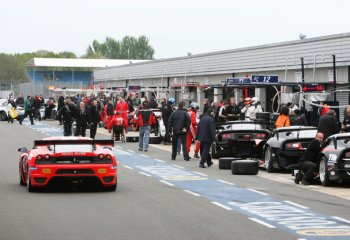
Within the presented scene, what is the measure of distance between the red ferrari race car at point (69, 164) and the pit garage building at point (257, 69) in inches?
511

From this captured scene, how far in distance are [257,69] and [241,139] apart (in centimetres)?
2039

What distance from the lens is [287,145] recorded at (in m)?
22.2

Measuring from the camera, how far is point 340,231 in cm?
1205

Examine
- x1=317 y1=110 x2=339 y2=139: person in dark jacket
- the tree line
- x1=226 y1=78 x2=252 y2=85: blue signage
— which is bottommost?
x1=317 y1=110 x2=339 y2=139: person in dark jacket

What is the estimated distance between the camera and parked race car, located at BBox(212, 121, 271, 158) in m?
25.3

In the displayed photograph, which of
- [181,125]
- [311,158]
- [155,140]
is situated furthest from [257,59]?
[311,158]

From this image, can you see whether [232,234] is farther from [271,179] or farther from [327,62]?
[327,62]

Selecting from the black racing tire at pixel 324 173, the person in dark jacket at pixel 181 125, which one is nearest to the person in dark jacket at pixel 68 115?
the person in dark jacket at pixel 181 125

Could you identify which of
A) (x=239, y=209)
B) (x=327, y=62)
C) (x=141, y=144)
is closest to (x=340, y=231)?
(x=239, y=209)

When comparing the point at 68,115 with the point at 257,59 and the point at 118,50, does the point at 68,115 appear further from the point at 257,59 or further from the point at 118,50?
the point at 118,50

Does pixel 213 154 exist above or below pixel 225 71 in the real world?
below

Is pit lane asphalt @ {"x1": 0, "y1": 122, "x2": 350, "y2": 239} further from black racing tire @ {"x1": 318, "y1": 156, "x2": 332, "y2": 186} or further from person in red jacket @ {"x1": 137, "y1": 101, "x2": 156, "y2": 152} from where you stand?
person in red jacket @ {"x1": 137, "y1": 101, "x2": 156, "y2": 152}

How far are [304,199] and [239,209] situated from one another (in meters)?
2.27

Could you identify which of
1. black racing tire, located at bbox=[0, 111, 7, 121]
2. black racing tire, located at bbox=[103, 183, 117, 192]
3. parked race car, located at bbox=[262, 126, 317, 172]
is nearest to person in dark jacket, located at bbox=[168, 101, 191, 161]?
parked race car, located at bbox=[262, 126, 317, 172]
